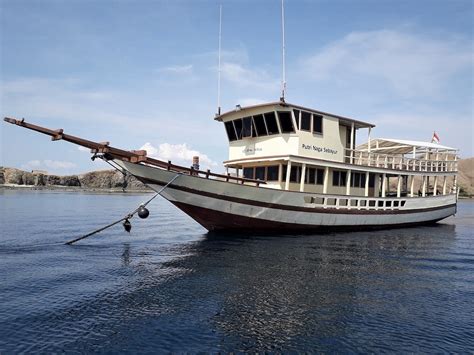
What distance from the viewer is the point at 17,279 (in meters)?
10.2

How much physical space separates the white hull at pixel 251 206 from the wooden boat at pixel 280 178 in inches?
1.7

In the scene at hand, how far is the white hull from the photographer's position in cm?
1628

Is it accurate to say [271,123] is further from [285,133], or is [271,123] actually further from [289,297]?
[289,297]

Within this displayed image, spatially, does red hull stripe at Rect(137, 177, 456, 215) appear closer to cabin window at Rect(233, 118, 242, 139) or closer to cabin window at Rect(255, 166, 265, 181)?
cabin window at Rect(255, 166, 265, 181)

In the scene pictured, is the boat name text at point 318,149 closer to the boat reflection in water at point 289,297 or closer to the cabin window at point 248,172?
the cabin window at point 248,172

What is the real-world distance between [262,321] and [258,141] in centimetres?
1353

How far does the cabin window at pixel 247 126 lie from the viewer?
20.2 m

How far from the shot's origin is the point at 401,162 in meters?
24.9

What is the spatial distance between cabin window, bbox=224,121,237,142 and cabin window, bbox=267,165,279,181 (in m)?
3.12

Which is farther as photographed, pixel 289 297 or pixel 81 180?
pixel 81 180

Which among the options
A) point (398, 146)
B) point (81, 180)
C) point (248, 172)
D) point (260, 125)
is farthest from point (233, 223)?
point (81, 180)

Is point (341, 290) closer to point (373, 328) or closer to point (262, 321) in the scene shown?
point (373, 328)

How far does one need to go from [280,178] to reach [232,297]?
11013 mm

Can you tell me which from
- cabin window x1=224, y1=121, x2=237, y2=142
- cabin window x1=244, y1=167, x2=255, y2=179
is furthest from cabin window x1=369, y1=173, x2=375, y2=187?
cabin window x1=224, y1=121, x2=237, y2=142
